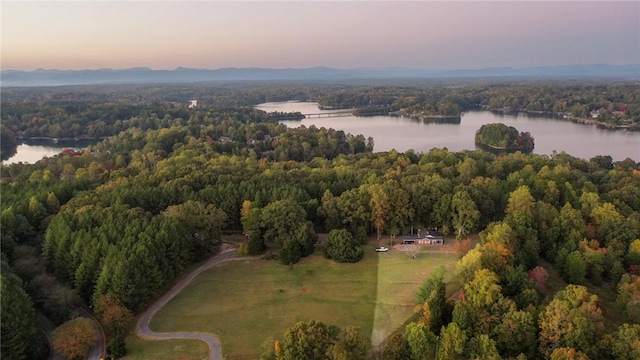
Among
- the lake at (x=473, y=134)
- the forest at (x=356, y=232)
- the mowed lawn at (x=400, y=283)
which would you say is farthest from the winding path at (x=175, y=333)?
the lake at (x=473, y=134)

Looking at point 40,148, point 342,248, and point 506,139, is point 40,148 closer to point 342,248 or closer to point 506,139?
point 342,248

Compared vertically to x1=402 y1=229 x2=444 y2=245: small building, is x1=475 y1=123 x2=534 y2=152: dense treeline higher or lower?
higher

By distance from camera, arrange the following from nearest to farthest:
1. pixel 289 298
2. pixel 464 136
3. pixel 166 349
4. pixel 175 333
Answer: pixel 166 349, pixel 175 333, pixel 289 298, pixel 464 136

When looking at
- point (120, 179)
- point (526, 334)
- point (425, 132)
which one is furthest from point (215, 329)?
point (425, 132)

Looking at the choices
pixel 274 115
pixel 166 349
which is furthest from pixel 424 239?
pixel 274 115

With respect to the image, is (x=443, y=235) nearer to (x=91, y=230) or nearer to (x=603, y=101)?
(x=91, y=230)

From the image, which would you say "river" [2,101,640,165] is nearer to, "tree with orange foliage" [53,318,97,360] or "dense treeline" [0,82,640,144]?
"dense treeline" [0,82,640,144]

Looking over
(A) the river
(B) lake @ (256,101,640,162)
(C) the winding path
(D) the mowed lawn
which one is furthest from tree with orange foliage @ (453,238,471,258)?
(A) the river
